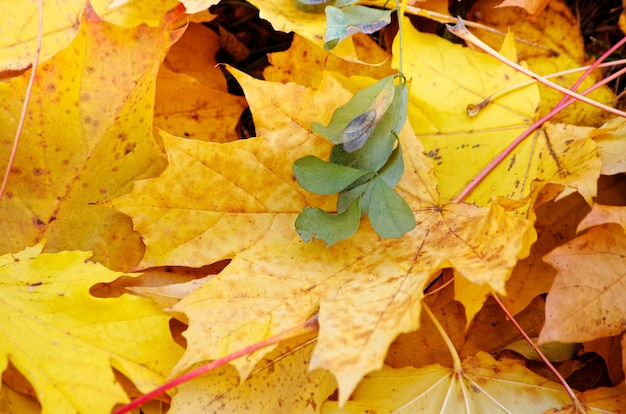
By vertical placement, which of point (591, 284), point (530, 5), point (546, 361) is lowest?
point (546, 361)

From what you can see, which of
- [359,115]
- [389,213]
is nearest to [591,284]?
[389,213]

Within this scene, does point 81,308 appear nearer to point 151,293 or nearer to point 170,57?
point 151,293

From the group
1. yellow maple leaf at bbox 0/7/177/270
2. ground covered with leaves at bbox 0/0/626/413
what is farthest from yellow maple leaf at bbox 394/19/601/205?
yellow maple leaf at bbox 0/7/177/270

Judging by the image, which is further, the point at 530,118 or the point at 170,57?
the point at 170,57

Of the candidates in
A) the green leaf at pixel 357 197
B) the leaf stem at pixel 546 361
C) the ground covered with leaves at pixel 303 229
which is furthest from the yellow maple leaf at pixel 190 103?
the leaf stem at pixel 546 361

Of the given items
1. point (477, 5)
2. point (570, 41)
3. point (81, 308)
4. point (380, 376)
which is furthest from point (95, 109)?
point (570, 41)

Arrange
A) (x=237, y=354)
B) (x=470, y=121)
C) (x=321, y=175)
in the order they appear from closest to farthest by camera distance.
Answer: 1. (x=237, y=354)
2. (x=321, y=175)
3. (x=470, y=121)

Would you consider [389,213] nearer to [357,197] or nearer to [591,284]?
[357,197]

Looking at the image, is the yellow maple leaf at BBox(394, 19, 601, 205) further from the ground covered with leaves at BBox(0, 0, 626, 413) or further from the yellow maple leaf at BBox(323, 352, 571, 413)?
the yellow maple leaf at BBox(323, 352, 571, 413)
